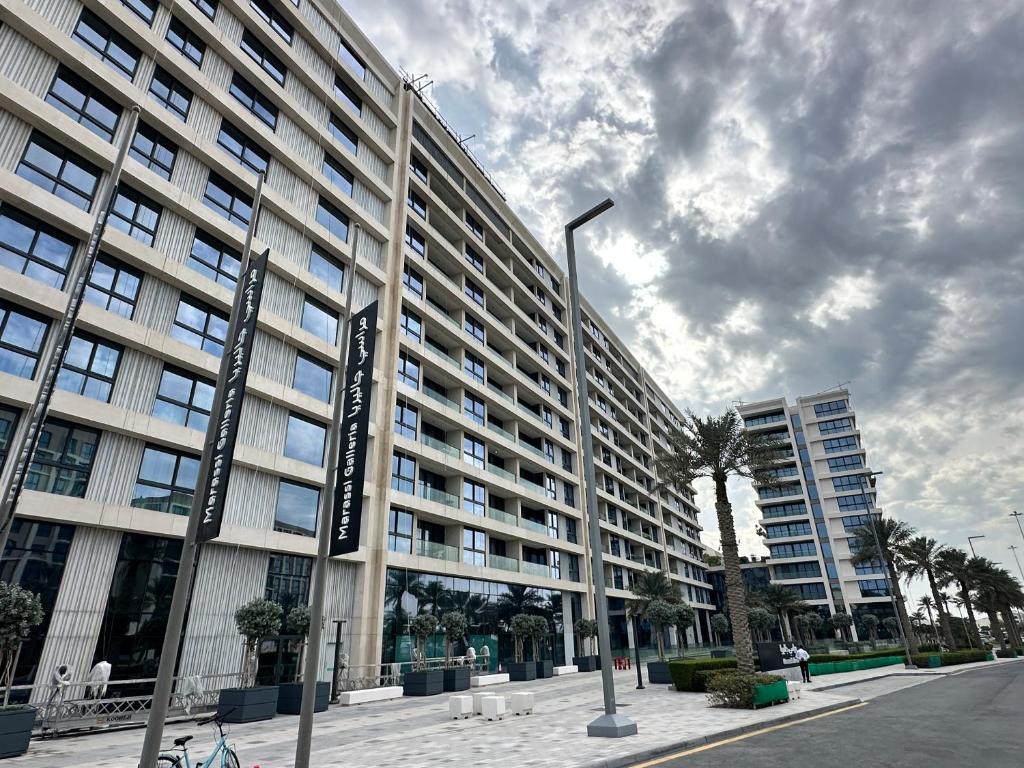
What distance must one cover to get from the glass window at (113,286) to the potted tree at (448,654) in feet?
59.4

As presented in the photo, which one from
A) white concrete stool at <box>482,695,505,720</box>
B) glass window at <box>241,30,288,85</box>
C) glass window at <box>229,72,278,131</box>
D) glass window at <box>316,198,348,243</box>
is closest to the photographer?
white concrete stool at <box>482,695,505,720</box>

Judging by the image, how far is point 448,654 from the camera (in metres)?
27.2

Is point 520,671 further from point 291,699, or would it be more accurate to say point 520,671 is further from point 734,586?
point 291,699

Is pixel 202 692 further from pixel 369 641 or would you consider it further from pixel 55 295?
pixel 55 295

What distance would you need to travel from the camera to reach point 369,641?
24828 mm

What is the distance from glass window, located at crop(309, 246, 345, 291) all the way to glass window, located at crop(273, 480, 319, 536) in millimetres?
9977

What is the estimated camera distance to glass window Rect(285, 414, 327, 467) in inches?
957

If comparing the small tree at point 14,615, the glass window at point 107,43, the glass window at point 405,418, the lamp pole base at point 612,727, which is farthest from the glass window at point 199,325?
the lamp pole base at point 612,727

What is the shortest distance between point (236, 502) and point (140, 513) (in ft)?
11.6

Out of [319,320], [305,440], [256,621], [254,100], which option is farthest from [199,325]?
[254,100]

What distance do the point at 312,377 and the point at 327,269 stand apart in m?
5.79

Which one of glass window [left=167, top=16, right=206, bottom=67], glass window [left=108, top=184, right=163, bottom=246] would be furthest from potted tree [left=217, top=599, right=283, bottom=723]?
glass window [left=167, top=16, right=206, bottom=67]

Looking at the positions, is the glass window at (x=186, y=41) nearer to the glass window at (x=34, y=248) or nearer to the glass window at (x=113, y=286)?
the glass window at (x=113, y=286)

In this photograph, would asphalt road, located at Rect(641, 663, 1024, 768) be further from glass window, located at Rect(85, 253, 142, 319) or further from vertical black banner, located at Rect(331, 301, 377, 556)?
glass window, located at Rect(85, 253, 142, 319)
